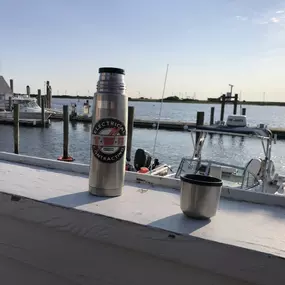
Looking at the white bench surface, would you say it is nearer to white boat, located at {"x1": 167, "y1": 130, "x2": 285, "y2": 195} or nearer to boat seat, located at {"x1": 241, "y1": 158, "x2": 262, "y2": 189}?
white boat, located at {"x1": 167, "y1": 130, "x2": 285, "y2": 195}

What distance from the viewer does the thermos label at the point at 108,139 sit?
1.12 m

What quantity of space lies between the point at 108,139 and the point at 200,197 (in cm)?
36

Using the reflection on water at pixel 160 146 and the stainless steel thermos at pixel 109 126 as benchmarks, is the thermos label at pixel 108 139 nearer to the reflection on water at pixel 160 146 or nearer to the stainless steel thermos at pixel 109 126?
the stainless steel thermos at pixel 109 126

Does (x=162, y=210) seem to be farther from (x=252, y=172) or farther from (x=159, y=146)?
(x=159, y=146)

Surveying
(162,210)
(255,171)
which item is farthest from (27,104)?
(162,210)

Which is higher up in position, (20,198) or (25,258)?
(20,198)

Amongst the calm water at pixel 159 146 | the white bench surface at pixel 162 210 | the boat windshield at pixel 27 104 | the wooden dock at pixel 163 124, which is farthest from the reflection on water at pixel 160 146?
the white bench surface at pixel 162 210

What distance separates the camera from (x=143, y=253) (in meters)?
0.95

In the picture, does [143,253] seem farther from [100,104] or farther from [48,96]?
[48,96]

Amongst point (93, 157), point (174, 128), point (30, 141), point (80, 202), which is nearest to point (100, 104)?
point (93, 157)

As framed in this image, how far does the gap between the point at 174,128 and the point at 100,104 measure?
28.0 meters

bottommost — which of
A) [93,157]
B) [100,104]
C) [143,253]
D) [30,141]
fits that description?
[30,141]

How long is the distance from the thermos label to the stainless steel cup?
0.87 feet

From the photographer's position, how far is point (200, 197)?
3.19 feet
